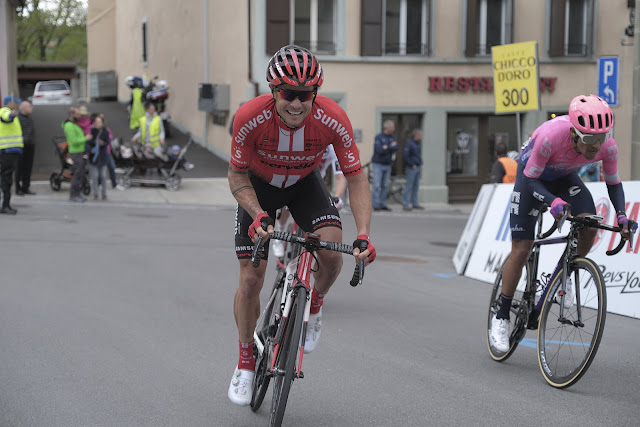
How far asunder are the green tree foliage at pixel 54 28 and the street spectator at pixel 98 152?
35693 millimetres

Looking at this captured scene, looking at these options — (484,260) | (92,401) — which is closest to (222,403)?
(92,401)

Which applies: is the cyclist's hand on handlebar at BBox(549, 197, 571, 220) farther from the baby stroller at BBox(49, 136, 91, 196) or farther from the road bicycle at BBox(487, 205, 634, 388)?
the baby stroller at BBox(49, 136, 91, 196)

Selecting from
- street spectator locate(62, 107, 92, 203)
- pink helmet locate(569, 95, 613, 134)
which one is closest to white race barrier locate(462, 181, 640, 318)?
pink helmet locate(569, 95, 613, 134)

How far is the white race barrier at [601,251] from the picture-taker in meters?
8.41

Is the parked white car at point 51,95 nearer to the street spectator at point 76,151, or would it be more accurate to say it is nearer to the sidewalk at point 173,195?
the sidewalk at point 173,195

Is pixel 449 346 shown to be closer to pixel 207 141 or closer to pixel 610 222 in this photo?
pixel 610 222

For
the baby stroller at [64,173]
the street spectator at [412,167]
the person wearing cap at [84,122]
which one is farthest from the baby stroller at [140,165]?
→ the street spectator at [412,167]

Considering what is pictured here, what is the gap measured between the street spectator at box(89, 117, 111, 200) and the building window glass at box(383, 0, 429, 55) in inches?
388

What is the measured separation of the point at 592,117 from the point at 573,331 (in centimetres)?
136

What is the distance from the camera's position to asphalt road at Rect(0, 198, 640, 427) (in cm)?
511

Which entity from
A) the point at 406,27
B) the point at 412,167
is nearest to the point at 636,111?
the point at 412,167

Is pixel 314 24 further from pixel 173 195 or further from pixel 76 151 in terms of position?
pixel 76 151

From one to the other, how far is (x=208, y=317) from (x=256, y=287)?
3.01 meters

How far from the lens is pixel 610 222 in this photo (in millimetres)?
8828
